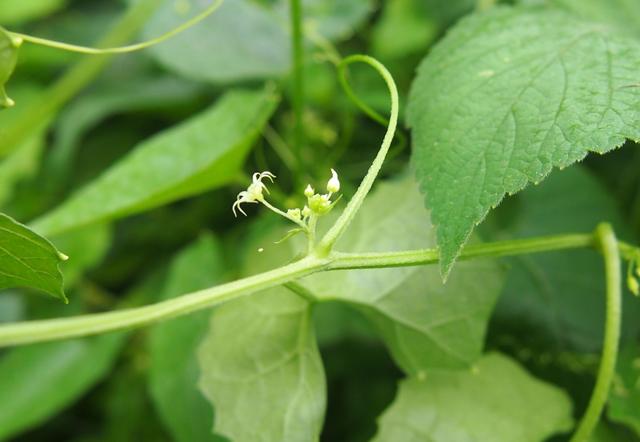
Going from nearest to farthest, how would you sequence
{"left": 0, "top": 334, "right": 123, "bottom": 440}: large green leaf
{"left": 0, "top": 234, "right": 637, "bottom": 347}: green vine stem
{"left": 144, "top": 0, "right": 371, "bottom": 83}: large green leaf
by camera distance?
{"left": 0, "top": 234, "right": 637, "bottom": 347}: green vine stem → {"left": 0, "top": 334, "right": 123, "bottom": 440}: large green leaf → {"left": 144, "top": 0, "right": 371, "bottom": 83}: large green leaf

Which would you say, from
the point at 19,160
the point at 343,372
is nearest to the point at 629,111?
the point at 343,372

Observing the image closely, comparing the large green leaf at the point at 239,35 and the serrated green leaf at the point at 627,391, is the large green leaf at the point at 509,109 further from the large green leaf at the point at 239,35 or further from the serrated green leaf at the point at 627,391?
the large green leaf at the point at 239,35

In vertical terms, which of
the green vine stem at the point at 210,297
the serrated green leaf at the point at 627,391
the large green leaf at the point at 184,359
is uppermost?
the green vine stem at the point at 210,297

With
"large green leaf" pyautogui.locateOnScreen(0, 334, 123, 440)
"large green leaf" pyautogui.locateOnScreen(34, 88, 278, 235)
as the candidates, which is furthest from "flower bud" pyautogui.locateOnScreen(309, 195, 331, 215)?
"large green leaf" pyautogui.locateOnScreen(0, 334, 123, 440)

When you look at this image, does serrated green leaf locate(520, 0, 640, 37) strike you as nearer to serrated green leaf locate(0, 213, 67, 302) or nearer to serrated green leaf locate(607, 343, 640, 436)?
serrated green leaf locate(607, 343, 640, 436)

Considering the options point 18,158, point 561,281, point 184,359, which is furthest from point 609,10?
point 18,158

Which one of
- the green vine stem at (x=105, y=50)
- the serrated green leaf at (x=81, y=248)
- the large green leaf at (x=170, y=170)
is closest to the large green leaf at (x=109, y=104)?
the serrated green leaf at (x=81, y=248)
